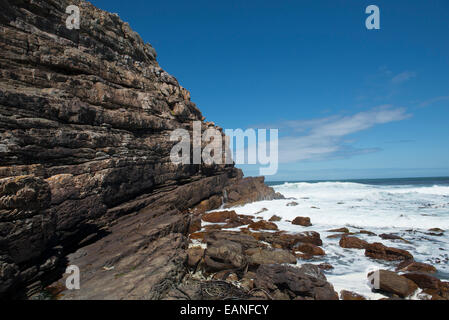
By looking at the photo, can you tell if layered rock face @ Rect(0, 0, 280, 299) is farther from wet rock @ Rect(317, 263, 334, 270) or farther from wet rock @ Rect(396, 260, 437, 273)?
wet rock @ Rect(396, 260, 437, 273)

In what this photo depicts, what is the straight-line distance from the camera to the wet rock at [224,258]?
8742 millimetres

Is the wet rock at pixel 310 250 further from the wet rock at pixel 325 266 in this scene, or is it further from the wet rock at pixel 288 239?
the wet rock at pixel 325 266

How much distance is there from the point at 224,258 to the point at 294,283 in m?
3.02

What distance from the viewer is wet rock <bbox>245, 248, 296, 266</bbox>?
9.25 metres

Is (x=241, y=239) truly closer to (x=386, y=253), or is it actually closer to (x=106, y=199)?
(x=386, y=253)

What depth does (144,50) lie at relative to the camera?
791 inches

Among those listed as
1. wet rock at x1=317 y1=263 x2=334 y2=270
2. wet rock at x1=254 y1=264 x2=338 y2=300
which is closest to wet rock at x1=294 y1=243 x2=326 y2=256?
wet rock at x1=317 y1=263 x2=334 y2=270

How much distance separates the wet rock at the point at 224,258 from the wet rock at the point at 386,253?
7228mm

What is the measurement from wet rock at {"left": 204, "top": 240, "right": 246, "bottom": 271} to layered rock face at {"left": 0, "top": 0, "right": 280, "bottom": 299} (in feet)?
4.76

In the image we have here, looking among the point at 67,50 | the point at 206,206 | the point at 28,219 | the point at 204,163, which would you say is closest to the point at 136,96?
the point at 67,50

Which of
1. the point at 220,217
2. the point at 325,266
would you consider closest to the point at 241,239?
the point at 325,266

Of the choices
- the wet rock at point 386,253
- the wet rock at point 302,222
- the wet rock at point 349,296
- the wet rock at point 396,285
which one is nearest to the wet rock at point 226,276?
the wet rock at point 349,296

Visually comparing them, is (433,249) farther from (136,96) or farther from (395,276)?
(136,96)

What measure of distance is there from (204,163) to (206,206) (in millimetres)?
4776
